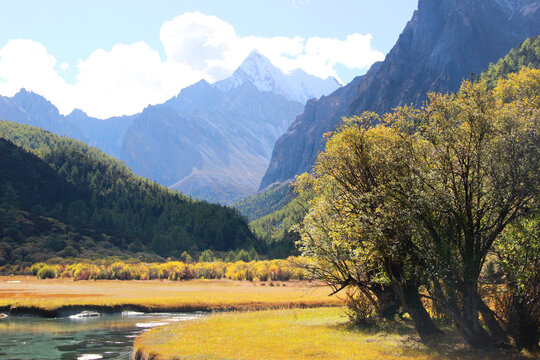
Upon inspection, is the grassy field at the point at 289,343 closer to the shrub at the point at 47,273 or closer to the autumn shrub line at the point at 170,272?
the autumn shrub line at the point at 170,272

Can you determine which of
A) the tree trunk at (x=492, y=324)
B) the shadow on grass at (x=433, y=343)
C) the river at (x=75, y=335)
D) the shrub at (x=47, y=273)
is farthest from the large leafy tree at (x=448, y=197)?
the shrub at (x=47, y=273)

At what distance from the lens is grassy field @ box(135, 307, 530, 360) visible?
2645 cm

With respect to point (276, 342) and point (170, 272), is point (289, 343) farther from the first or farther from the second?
point (170, 272)

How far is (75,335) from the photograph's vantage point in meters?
42.9

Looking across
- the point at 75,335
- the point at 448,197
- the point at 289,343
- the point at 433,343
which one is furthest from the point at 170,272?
the point at 448,197

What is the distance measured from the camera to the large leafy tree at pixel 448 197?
25922 mm

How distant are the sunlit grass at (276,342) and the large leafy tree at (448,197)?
143 inches

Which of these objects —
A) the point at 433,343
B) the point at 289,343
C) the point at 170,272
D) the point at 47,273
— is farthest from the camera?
the point at 170,272

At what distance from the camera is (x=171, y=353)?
2925 cm

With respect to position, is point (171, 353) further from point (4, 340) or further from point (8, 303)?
point (8, 303)

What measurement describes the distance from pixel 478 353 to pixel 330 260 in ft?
44.2

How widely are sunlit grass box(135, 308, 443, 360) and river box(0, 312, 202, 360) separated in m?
3.51

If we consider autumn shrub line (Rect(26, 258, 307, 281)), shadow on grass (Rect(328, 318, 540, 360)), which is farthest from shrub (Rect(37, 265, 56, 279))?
shadow on grass (Rect(328, 318, 540, 360))

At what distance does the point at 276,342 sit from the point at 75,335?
2280 centimetres
